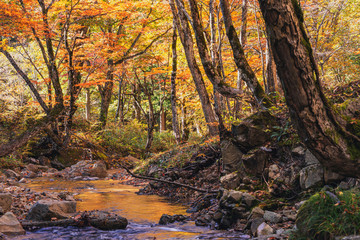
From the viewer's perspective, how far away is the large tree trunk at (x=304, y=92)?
2.86 m

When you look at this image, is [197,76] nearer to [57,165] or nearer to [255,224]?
[255,224]

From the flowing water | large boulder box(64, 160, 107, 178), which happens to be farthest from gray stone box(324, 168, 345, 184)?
large boulder box(64, 160, 107, 178)

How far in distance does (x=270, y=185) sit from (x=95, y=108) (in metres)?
27.2

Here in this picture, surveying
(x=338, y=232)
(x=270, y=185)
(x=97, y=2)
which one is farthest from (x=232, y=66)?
(x=338, y=232)

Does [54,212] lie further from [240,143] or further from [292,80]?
[292,80]

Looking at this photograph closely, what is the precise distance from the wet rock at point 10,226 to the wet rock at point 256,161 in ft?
12.5

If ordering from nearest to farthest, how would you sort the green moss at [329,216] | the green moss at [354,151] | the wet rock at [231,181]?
the green moss at [329,216], the green moss at [354,151], the wet rock at [231,181]

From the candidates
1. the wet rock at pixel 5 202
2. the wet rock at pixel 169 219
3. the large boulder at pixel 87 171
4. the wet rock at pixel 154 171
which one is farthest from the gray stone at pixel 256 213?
the large boulder at pixel 87 171

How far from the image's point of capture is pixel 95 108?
29.9 meters

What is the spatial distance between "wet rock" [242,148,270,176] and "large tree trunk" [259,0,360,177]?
1.76m

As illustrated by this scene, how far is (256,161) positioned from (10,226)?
4.06m

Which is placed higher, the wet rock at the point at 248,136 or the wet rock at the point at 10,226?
the wet rock at the point at 248,136

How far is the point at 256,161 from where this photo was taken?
524cm

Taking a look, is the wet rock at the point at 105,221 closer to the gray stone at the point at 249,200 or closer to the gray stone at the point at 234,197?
the gray stone at the point at 234,197
